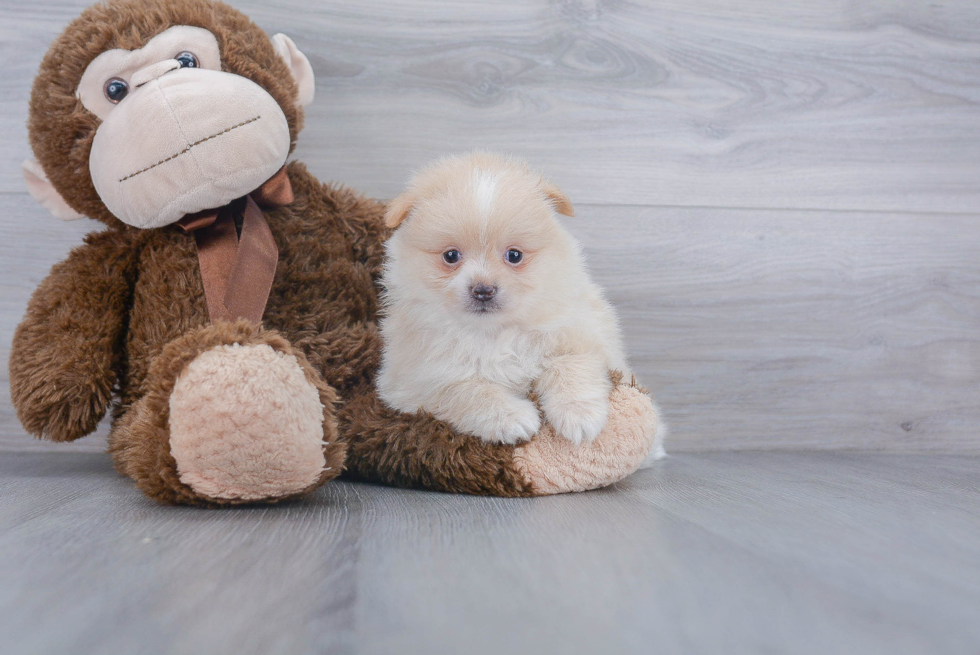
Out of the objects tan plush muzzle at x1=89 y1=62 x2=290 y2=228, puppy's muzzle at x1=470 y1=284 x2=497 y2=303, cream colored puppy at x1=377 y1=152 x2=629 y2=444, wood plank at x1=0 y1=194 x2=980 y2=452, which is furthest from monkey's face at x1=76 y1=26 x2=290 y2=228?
wood plank at x1=0 y1=194 x2=980 y2=452

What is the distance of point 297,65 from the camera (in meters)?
1.12

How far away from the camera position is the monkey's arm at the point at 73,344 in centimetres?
91

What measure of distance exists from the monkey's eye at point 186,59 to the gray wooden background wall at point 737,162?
36 cm

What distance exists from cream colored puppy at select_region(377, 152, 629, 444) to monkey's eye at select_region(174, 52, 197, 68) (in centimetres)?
34

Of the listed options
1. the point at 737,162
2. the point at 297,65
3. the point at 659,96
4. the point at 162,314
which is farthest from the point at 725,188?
the point at 162,314

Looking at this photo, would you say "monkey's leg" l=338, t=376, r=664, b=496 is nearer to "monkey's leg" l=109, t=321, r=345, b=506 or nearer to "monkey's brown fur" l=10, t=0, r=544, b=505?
"monkey's brown fur" l=10, t=0, r=544, b=505

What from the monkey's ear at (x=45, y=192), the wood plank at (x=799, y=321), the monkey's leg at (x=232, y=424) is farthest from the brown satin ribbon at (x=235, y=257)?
the wood plank at (x=799, y=321)

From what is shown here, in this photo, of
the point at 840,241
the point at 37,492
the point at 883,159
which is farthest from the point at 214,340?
the point at 883,159

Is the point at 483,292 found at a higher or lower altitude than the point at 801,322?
higher

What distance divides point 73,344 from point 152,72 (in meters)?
0.38

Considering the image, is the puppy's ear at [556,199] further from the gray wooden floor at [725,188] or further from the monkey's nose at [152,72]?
the monkey's nose at [152,72]

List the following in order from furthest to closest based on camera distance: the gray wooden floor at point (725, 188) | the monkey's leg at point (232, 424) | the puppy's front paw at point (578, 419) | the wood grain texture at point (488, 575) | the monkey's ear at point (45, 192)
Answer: the gray wooden floor at point (725, 188), the monkey's ear at point (45, 192), the puppy's front paw at point (578, 419), the monkey's leg at point (232, 424), the wood grain texture at point (488, 575)

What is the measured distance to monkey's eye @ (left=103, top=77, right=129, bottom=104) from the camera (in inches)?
36.5

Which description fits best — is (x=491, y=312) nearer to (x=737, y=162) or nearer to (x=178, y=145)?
(x=178, y=145)
